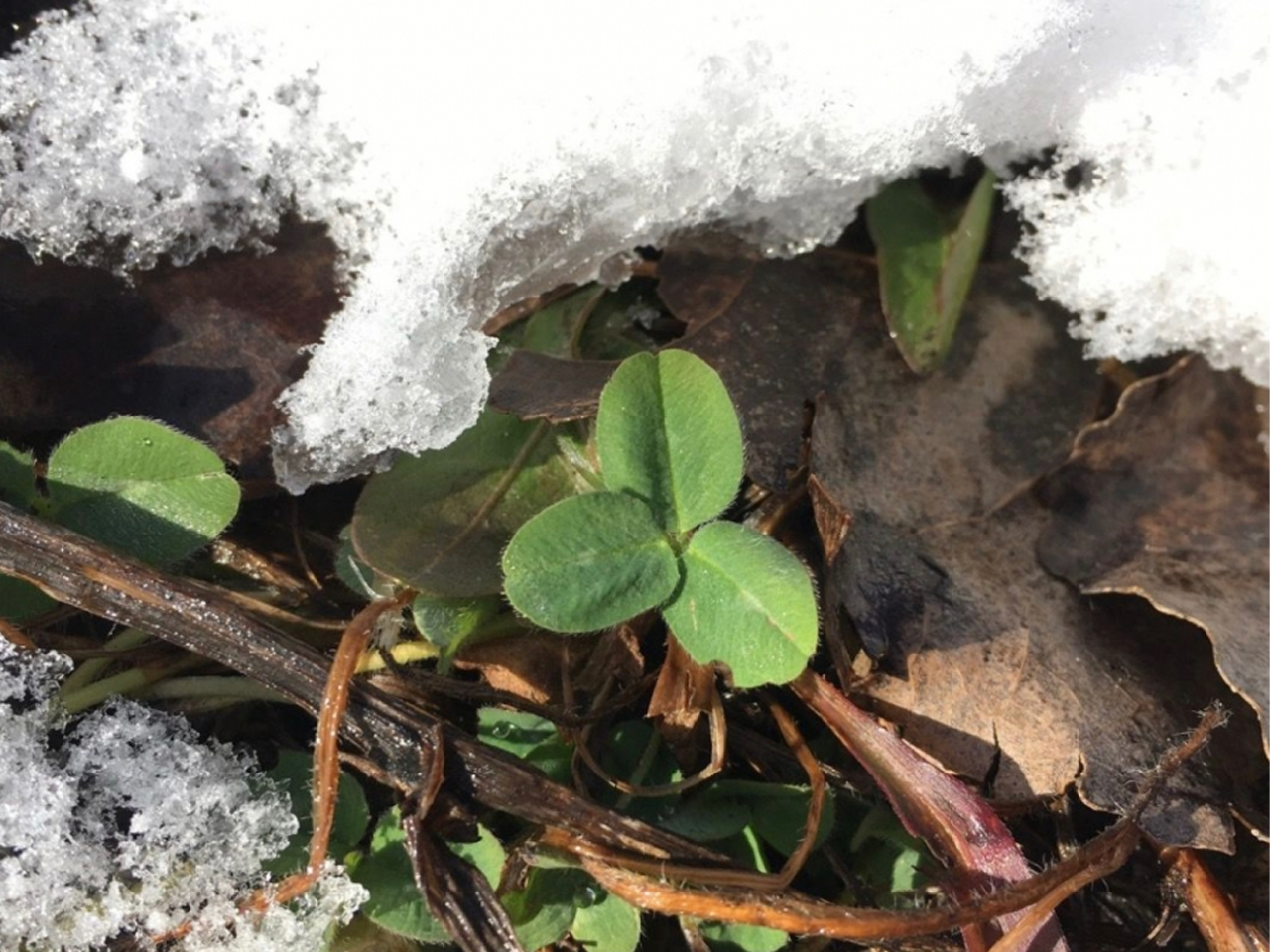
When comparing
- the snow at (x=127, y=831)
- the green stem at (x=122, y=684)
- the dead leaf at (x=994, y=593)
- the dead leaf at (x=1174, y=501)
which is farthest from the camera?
the dead leaf at (x=1174, y=501)

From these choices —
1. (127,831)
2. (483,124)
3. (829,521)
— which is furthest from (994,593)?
(127,831)

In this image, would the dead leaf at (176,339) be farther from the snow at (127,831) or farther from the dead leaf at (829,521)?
the dead leaf at (829,521)

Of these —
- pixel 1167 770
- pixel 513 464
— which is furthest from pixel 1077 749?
pixel 513 464

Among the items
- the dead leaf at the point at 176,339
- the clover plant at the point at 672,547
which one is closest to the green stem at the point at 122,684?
the dead leaf at the point at 176,339

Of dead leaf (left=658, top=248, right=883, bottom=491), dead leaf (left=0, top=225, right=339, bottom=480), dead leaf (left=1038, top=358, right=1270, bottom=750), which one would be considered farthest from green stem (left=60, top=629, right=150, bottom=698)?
dead leaf (left=1038, top=358, right=1270, bottom=750)

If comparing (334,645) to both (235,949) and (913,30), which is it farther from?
(913,30)

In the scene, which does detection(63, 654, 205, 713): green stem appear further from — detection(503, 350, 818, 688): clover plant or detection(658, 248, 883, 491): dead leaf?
detection(658, 248, 883, 491): dead leaf

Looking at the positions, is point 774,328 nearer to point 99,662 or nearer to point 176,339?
point 176,339
